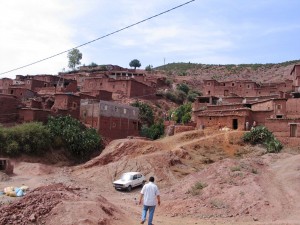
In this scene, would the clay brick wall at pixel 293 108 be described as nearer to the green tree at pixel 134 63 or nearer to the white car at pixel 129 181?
the white car at pixel 129 181

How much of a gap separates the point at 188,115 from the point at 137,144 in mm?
15029

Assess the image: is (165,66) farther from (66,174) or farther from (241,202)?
(241,202)

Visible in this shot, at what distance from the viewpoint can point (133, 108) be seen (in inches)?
1969

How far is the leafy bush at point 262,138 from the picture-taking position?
34.8 m

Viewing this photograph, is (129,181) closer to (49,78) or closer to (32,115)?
(32,115)

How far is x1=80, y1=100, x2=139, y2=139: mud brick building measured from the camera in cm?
4503

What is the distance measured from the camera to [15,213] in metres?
12.8

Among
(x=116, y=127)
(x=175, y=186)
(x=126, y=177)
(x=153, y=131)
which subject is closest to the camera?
(x=175, y=186)

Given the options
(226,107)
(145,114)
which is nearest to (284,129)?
(226,107)

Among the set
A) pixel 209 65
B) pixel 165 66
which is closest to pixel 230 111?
pixel 209 65

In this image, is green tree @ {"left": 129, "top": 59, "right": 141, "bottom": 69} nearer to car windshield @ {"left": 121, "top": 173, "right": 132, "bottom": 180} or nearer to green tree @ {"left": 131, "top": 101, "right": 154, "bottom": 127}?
green tree @ {"left": 131, "top": 101, "right": 154, "bottom": 127}

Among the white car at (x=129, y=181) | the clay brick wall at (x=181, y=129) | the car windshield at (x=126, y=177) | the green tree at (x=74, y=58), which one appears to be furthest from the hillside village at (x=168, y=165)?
the green tree at (x=74, y=58)

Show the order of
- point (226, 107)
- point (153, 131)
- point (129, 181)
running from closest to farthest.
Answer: point (129, 181)
point (226, 107)
point (153, 131)

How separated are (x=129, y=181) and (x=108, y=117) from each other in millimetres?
17218
